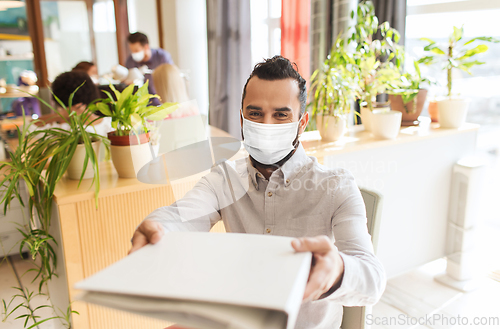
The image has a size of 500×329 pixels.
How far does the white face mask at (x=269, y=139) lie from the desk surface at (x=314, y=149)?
4.0 inches

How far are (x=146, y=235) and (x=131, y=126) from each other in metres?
0.77

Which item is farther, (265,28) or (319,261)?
(265,28)

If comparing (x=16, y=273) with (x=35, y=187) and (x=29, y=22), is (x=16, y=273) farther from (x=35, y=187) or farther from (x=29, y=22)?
(x=29, y=22)

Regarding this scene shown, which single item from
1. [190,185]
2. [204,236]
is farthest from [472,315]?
[204,236]

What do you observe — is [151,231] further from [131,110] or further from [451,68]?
[451,68]

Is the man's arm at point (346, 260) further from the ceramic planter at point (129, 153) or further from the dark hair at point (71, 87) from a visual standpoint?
the dark hair at point (71, 87)

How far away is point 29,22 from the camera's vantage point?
14.1 feet

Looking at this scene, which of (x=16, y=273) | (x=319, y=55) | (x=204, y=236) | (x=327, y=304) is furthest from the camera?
(x=319, y=55)

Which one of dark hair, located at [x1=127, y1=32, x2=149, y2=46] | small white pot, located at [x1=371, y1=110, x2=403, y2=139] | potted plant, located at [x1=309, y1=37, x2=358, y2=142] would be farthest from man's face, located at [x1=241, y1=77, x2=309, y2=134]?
dark hair, located at [x1=127, y1=32, x2=149, y2=46]

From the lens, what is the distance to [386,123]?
6.10 feet

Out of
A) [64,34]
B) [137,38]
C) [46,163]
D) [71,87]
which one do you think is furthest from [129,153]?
Answer: [64,34]

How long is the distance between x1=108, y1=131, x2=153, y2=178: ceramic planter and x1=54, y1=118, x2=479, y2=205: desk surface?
37mm

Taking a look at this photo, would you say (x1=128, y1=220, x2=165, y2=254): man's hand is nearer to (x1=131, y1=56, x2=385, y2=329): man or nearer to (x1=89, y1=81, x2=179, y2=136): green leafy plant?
(x1=131, y1=56, x2=385, y2=329): man

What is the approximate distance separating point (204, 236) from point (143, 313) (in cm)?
18
